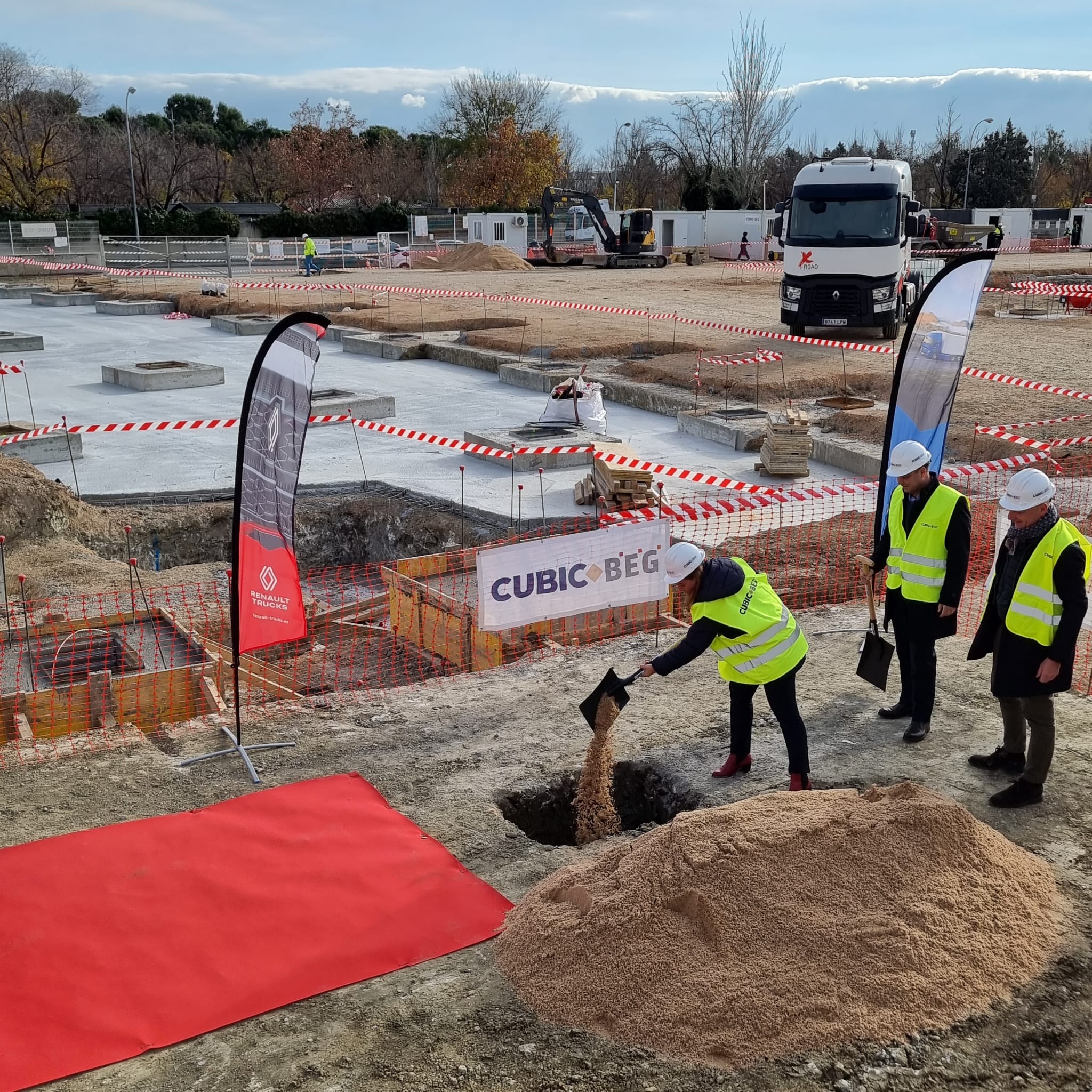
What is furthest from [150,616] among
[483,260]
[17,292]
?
[483,260]

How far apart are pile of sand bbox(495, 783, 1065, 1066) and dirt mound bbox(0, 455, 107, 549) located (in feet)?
28.9

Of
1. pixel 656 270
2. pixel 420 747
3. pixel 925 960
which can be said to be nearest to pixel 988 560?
pixel 420 747

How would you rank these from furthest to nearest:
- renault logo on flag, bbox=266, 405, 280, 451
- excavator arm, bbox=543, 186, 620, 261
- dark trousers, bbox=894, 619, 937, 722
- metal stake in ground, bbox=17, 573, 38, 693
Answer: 1. excavator arm, bbox=543, 186, 620, 261
2. metal stake in ground, bbox=17, 573, 38, 693
3. dark trousers, bbox=894, 619, 937, 722
4. renault logo on flag, bbox=266, 405, 280, 451

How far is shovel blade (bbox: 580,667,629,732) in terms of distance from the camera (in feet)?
20.4

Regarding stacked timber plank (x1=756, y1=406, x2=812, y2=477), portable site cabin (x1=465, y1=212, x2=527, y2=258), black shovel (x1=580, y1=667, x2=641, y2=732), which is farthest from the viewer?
portable site cabin (x1=465, y1=212, x2=527, y2=258)

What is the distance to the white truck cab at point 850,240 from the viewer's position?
2298 centimetres

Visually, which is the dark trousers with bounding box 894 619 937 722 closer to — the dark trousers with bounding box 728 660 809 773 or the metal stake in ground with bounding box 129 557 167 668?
the dark trousers with bounding box 728 660 809 773

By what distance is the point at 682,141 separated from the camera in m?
77.9

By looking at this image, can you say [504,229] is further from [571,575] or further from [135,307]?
[571,575]

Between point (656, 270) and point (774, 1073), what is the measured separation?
43323mm

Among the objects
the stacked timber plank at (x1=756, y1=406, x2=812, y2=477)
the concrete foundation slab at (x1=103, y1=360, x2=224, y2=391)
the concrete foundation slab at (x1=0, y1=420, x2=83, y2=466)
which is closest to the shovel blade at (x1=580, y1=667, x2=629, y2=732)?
the stacked timber plank at (x1=756, y1=406, x2=812, y2=477)

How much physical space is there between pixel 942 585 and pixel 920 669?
2.08ft

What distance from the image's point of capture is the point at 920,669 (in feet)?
23.2

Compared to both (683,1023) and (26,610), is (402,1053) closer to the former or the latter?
(683,1023)
